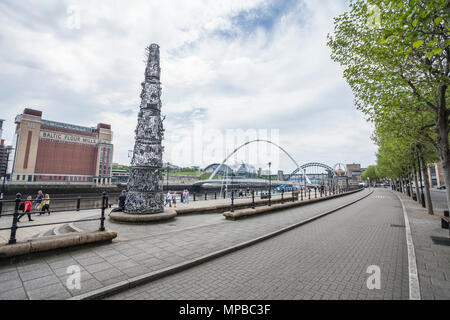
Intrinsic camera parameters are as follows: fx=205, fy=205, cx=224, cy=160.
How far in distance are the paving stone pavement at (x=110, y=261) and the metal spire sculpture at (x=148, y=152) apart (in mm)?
2120

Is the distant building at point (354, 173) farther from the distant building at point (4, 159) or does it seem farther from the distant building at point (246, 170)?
the distant building at point (4, 159)

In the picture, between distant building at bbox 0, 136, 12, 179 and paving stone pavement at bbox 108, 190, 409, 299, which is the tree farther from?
distant building at bbox 0, 136, 12, 179

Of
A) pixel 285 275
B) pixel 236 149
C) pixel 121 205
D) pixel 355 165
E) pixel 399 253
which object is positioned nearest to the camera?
pixel 285 275

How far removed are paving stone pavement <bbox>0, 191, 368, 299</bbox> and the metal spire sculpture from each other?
→ 2.12 m

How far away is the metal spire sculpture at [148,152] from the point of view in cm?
1012

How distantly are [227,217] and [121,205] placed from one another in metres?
6.06

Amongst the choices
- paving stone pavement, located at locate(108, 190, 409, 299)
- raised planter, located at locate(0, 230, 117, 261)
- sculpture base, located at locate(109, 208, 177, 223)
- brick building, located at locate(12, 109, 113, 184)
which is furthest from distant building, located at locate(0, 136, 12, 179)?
paving stone pavement, located at locate(108, 190, 409, 299)

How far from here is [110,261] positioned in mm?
4957

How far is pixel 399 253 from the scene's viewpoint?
6.22 meters

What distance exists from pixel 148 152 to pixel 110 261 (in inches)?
250

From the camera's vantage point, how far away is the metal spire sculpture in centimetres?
1012

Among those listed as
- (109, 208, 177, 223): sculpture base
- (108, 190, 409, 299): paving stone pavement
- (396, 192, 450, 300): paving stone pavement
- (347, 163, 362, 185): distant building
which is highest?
(347, 163, 362, 185): distant building

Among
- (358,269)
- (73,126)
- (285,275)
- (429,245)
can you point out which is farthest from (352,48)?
(73,126)
